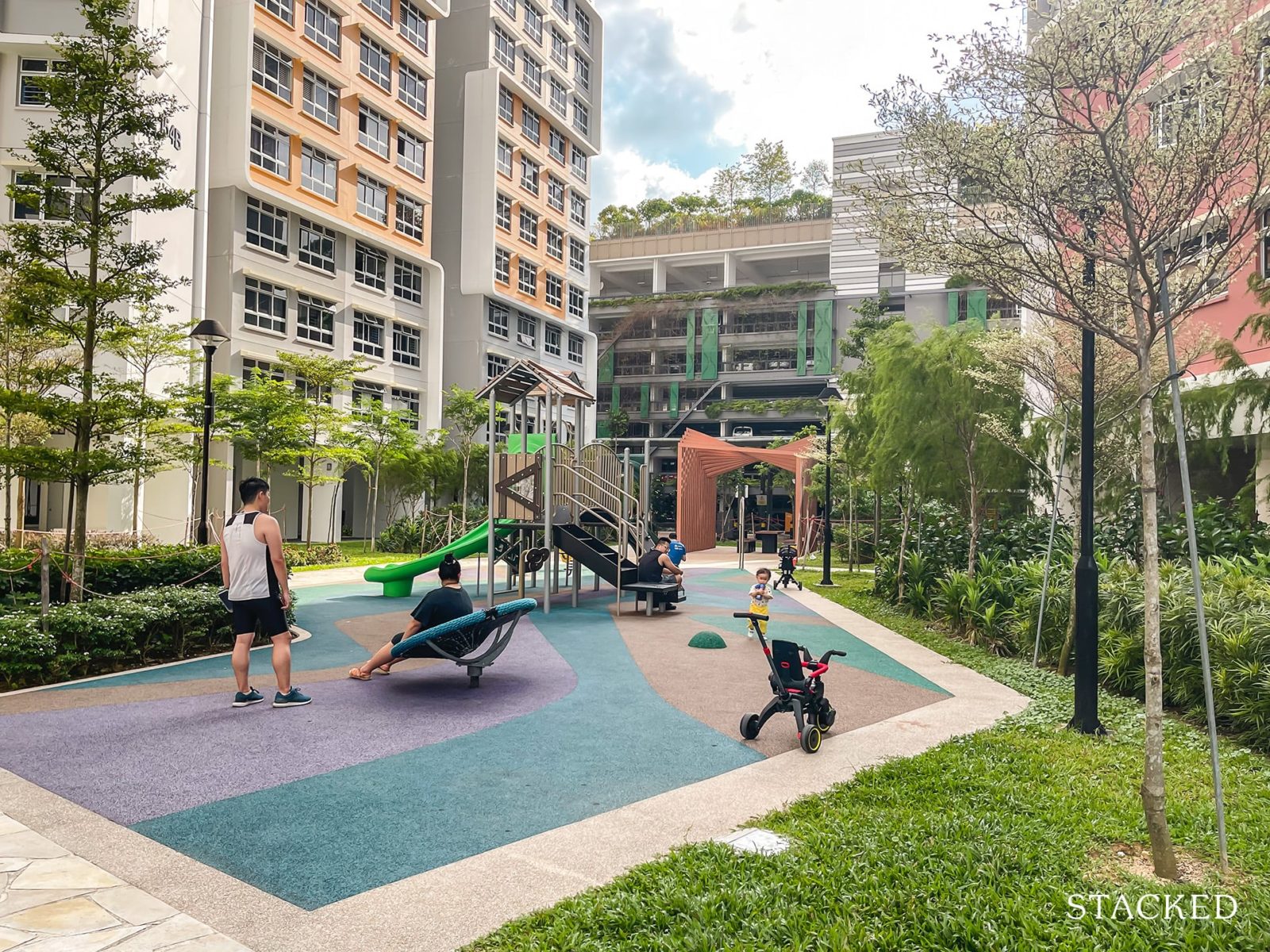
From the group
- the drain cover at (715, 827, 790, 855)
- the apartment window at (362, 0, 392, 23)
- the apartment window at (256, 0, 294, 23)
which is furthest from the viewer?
the apartment window at (362, 0, 392, 23)

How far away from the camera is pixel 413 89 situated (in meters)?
36.5

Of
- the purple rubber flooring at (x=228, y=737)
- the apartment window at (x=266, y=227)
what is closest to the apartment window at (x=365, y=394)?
the apartment window at (x=266, y=227)

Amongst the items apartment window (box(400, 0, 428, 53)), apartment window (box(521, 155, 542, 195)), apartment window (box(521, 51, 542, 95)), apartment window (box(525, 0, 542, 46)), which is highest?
apartment window (box(525, 0, 542, 46))

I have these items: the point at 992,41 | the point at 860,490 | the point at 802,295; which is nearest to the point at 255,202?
the point at 860,490

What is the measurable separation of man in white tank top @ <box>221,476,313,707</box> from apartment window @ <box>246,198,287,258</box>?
77.2 ft

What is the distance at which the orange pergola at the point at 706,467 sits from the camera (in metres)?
30.4

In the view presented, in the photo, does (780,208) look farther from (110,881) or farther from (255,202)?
(110,881)

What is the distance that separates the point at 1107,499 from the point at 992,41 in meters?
10.7

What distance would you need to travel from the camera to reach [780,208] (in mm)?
62719

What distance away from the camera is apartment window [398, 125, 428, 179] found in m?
35.7

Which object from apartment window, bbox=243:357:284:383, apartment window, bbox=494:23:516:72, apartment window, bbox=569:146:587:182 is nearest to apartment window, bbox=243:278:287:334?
apartment window, bbox=243:357:284:383

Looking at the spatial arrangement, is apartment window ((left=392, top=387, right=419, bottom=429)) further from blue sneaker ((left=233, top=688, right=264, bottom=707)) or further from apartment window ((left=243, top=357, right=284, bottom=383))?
blue sneaker ((left=233, top=688, right=264, bottom=707))

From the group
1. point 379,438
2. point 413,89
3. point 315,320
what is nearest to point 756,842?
point 379,438

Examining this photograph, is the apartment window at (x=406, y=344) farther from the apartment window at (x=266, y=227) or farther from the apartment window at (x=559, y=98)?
the apartment window at (x=559, y=98)
